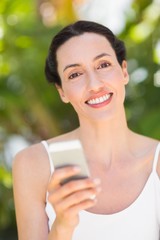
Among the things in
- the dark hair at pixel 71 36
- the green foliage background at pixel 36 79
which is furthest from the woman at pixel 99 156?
the green foliage background at pixel 36 79

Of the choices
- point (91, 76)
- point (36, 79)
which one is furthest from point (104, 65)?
point (36, 79)

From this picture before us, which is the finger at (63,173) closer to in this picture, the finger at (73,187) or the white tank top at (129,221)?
the finger at (73,187)

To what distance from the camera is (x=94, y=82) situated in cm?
162

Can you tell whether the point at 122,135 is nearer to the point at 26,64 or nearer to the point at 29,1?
the point at 26,64

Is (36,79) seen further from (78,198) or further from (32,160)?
(78,198)

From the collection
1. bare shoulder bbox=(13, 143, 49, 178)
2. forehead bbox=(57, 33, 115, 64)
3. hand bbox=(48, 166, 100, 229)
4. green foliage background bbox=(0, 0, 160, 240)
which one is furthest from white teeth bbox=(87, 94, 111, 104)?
green foliage background bbox=(0, 0, 160, 240)

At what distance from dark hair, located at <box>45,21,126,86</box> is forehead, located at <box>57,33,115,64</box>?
0.01 meters

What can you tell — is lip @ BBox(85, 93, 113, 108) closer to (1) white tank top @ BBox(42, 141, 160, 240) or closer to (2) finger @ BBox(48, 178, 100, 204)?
(1) white tank top @ BBox(42, 141, 160, 240)

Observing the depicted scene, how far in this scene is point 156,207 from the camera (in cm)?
175

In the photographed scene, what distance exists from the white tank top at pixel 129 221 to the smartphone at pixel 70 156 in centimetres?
42

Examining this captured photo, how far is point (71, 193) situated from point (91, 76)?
0.44 metres

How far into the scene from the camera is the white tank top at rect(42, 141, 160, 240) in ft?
5.56

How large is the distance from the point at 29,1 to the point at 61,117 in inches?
30.8

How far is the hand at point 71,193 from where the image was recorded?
1273 millimetres
